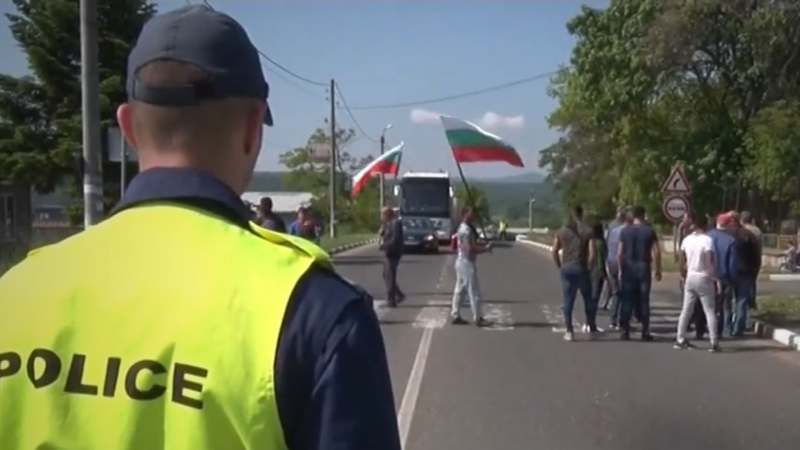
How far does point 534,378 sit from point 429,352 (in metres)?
2.57

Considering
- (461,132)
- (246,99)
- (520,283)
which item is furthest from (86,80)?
(520,283)

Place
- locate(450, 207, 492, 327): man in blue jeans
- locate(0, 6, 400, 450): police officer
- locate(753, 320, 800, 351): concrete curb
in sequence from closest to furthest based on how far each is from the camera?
locate(0, 6, 400, 450): police officer, locate(753, 320, 800, 351): concrete curb, locate(450, 207, 492, 327): man in blue jeans

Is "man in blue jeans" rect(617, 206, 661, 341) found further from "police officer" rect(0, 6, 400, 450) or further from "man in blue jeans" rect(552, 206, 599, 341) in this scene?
"police officer" rect(0, 6, 400, 450)

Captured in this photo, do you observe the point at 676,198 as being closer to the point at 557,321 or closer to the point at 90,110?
the point at 557,321

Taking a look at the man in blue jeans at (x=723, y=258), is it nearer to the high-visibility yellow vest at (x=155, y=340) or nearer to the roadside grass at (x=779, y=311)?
the roadside grass at (x=779, y=311)

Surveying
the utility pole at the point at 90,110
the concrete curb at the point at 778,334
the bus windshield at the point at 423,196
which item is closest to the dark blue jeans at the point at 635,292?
the concrete curb at the point at 778,334

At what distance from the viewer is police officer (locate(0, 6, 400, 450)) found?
1688 millimetres

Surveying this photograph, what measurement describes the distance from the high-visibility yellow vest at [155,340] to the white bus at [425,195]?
4461 centimetres

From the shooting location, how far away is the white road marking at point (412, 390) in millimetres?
9539

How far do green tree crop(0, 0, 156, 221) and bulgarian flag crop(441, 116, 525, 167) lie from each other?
18.3 meters

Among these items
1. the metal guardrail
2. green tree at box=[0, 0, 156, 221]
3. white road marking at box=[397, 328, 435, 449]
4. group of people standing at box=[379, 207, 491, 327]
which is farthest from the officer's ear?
the metal guardrail

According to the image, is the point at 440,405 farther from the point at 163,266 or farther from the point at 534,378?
the point at 163,266

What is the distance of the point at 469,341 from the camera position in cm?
1595

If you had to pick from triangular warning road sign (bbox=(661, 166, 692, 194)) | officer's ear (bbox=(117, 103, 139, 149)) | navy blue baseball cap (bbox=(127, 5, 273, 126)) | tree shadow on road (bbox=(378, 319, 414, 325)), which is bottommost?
tree shadow on road (bbox=(378, 319, 414, 325))
